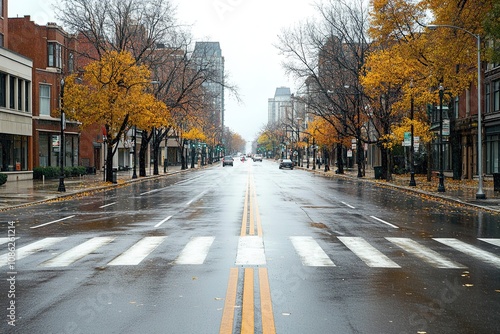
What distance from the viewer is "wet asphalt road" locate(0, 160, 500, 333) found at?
6.98m

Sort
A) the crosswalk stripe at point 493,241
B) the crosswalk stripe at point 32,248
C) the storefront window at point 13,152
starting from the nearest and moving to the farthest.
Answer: the crosswalk stripe at point 32,248
the crosswalk stripe at point 493,241
the storefront window at point 13,152

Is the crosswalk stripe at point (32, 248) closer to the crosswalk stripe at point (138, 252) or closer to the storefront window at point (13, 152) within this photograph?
the crosswalk stripe at point (138, 252)

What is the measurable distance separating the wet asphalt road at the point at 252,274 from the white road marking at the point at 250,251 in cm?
4

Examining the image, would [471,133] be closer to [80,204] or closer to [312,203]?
[312,203]

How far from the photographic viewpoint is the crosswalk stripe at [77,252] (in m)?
10.9

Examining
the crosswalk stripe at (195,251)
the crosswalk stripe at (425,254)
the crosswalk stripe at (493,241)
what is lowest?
the crosswalk stripe at (493,241)

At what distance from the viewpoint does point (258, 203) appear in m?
24.6

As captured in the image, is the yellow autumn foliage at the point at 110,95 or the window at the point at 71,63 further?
the window at the point at 71,63

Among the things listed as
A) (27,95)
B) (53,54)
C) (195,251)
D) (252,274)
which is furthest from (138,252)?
(53,54)

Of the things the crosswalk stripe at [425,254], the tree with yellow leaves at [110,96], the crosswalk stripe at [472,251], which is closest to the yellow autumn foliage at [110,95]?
the tree with yellow leaves at [110,96]

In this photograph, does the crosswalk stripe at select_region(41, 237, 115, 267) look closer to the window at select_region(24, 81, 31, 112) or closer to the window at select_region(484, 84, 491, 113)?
the window at select_region(24, 81, 31, 112)

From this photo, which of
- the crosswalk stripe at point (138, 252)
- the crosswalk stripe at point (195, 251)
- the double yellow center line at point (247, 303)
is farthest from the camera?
the crosswalk stripe at point (195, 251)

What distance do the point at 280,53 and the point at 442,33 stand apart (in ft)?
81.1
